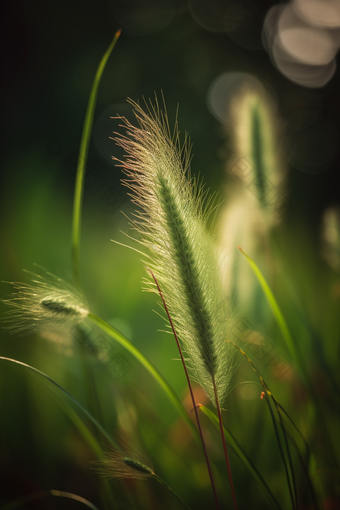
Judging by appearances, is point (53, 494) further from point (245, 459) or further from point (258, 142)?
point (258, 142)

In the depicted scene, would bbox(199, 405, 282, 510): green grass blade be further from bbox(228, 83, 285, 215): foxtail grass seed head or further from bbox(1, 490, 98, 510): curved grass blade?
bbox(228, 83, 285, 215): foxtail grass seed head

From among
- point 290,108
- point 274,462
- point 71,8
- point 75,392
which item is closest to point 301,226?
point 290,108

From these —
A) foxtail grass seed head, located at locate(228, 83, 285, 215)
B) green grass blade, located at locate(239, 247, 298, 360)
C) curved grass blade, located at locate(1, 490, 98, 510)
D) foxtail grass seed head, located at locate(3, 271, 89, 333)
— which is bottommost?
curved grass blade, located at locate(1, 490, 98, 510)

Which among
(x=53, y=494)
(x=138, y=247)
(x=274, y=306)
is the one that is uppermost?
(x=138, y=247)

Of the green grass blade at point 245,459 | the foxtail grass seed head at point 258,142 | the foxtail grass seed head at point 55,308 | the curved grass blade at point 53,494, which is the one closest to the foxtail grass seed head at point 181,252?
the green grass blade at point 245,459

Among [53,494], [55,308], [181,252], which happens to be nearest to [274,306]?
[181,252]

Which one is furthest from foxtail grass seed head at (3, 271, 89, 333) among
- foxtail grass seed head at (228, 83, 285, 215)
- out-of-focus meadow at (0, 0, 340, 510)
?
foxtail grass seed head at (228, 83, 285, 215)
